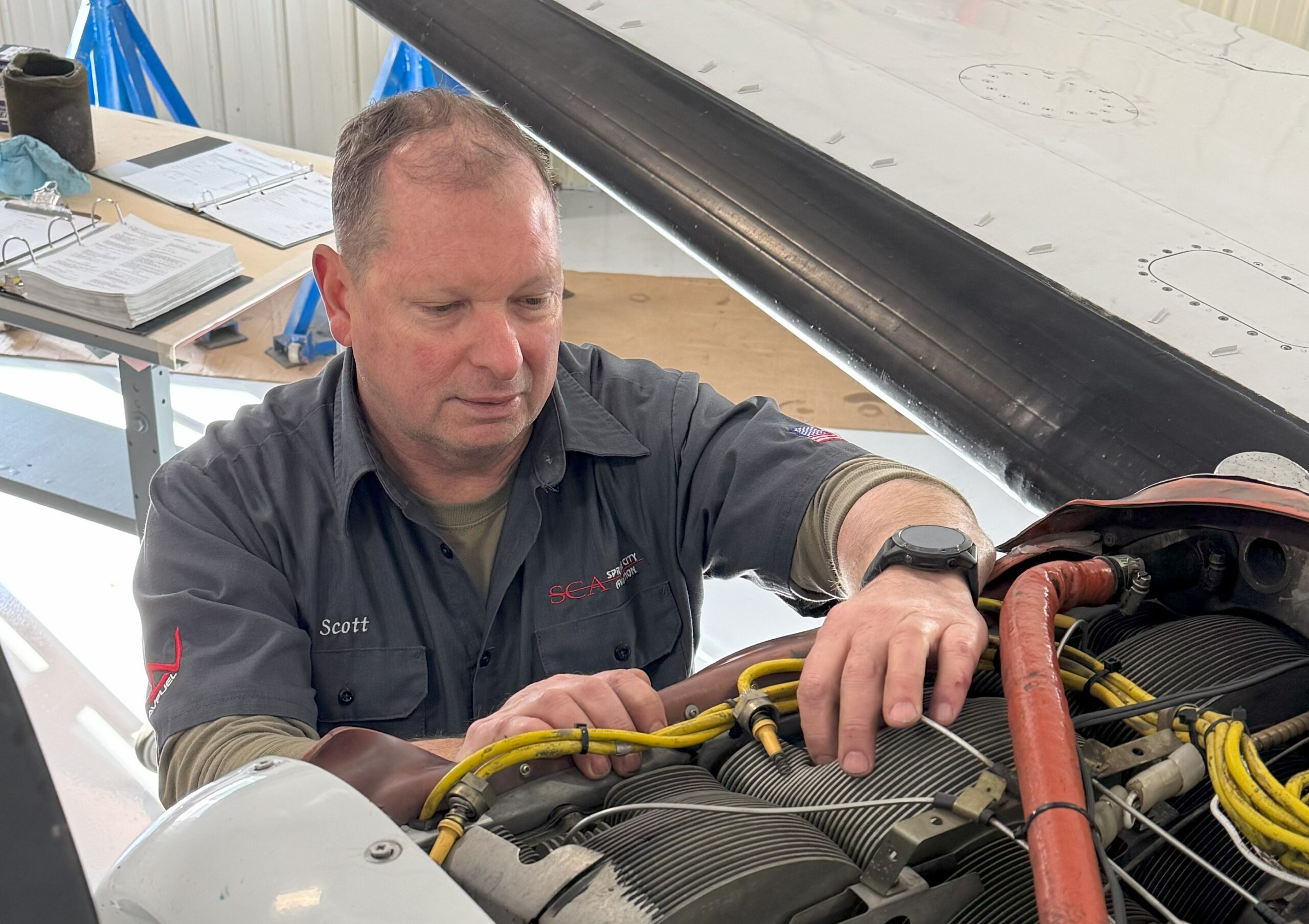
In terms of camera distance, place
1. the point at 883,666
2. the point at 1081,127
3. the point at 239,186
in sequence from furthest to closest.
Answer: the point at 239,186
the point at 1081,127
the point at 883,666

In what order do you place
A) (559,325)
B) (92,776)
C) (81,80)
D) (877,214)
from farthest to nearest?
(81,80) → (92,776) → (877,214) → (559,325)

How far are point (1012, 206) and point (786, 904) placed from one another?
1442mm

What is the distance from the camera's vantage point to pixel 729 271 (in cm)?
194

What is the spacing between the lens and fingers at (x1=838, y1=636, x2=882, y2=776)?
2.67ft

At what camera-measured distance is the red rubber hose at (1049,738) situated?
1.99ft

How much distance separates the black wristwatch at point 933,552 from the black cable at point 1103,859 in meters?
0.30

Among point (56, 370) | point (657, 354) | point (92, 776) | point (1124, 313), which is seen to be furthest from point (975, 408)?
point (56, 370)

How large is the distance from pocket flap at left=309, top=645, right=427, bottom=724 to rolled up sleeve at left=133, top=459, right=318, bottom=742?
65 millimetres

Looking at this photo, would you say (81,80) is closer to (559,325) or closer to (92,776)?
(92,776)

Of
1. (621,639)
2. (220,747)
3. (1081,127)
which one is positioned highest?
(1081,127)

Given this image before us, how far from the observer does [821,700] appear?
2.86 ft

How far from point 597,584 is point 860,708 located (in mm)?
841

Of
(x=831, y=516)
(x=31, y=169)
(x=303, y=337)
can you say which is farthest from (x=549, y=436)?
(x=303, y=337)

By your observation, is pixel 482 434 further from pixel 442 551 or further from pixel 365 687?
pixel 365 687
